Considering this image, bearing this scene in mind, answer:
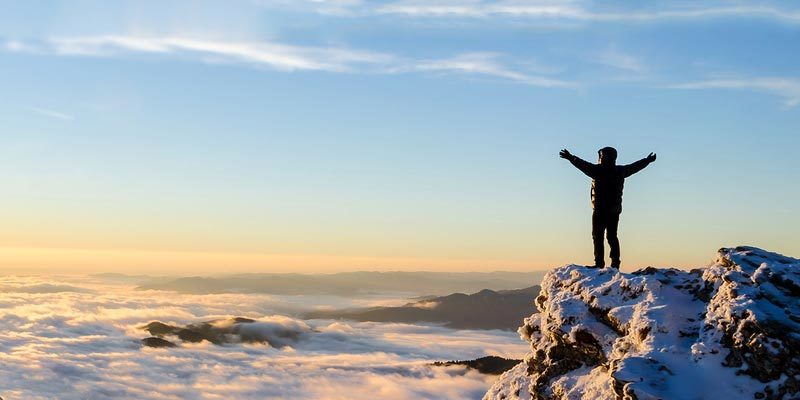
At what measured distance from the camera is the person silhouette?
19188mm

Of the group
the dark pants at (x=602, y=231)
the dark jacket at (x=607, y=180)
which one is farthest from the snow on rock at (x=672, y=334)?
the dark jacket at (x=607, y=180)

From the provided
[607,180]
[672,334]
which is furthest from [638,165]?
[672,334]

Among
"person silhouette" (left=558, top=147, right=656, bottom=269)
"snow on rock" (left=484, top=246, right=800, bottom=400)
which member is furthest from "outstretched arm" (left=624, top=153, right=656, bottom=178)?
"snow on rock" (left=484, top=246, right=800, bottom=400)

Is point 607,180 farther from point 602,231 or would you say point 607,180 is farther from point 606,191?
point 602,231

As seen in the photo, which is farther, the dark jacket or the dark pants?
the dark pants

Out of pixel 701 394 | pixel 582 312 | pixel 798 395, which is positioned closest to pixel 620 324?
pixel 582 312

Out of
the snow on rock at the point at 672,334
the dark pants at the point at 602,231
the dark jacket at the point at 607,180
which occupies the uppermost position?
the dark jacket at the point at 607,180

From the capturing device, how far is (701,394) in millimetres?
11867

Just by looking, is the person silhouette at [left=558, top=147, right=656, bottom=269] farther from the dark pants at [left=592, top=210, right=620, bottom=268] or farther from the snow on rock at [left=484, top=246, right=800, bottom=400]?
the snow on rock at [left=484, top=246, right=800, bottom=400]

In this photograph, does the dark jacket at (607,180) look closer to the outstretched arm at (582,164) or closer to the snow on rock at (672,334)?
the outstretched arm at (582,164)

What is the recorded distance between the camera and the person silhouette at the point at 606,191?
19188 millimetres

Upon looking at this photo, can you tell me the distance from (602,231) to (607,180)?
1.37 m

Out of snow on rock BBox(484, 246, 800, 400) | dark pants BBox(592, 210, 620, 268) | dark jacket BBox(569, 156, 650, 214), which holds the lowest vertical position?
snow on rock BBox(484, 246, 800, 400)

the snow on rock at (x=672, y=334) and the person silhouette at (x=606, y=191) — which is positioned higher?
the person silhouette at (x=606, y=191)
